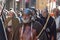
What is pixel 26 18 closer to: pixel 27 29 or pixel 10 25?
pixel 27 29

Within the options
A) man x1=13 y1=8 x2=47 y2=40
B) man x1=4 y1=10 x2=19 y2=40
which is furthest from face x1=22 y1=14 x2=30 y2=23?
man x1=4 y1=10 x2=19 y2=40

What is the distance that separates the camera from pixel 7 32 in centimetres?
777

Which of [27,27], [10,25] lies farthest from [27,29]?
[10,25]

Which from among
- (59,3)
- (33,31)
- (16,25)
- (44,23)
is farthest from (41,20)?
(59,3)

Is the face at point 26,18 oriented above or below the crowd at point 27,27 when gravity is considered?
above

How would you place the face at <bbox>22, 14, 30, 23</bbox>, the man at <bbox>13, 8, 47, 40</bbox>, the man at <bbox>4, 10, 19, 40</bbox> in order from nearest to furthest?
Answer: the man at <bbox>13, 8, 47, 40</bbox> → the face at <bbox>22, 14, 30, 23</bbox> → the man at <bbox>4, 10, 19, 40</bbox>

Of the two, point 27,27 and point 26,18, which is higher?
point 26,18

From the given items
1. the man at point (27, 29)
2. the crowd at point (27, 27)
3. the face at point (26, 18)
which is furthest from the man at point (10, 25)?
the face at point (26, 18)

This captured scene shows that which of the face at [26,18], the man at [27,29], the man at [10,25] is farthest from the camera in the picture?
the man at [10,25]

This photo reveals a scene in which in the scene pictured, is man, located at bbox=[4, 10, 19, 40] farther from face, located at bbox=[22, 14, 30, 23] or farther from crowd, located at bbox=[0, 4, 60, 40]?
face, located at bbox=[22, 14, 30, 23]

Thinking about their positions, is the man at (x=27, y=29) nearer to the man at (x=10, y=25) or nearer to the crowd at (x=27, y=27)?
the crowd at (x=27, y=27)

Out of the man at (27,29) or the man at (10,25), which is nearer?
the man at (27,29)

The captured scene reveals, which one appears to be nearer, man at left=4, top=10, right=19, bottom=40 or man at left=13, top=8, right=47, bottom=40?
man at left=13, top=8, right=47, bottom=40

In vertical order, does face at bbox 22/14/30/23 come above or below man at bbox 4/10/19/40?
above
